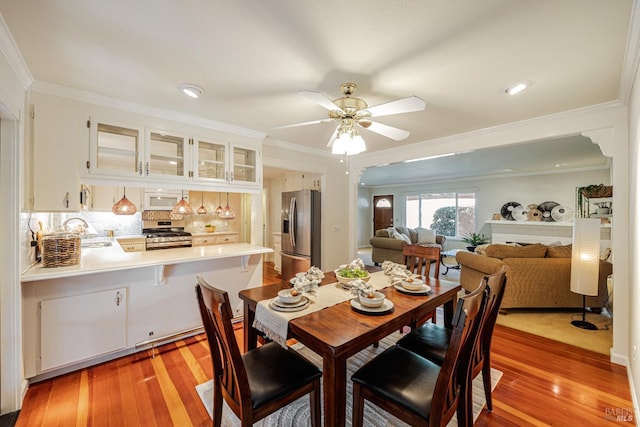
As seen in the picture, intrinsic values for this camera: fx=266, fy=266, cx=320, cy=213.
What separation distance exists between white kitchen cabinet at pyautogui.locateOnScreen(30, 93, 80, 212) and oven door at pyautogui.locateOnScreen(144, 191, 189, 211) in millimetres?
2711

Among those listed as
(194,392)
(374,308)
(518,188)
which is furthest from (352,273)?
(518,188)

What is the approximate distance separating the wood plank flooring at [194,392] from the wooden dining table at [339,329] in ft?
2.38

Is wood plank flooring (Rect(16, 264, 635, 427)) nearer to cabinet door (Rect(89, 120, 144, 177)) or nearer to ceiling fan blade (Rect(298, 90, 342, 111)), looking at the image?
cabinet door (Rect(89, 120, 144, 177))

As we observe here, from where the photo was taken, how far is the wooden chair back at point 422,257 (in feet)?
8.50

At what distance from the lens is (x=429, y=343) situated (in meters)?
1.84

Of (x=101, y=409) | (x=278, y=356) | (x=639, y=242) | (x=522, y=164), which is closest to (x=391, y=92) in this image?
(x=639, y=242)

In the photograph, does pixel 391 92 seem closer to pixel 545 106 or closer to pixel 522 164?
pixel 545 106

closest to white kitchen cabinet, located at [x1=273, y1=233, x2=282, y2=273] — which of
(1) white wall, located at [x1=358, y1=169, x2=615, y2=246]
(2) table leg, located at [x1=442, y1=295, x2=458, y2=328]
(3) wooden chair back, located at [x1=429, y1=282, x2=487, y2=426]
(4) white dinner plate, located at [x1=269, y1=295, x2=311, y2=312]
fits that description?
(2) table leg, located at [x1=442, y1=295, x2=458, y2=328]

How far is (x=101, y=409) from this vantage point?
183cm

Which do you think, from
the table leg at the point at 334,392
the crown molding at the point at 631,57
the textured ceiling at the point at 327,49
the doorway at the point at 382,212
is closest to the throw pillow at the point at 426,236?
the doorway at the point at 382,212

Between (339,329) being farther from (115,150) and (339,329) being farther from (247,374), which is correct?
(115,150)

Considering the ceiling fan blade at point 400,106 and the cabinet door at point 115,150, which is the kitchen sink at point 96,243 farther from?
the ceiling fan blade at point 400,106

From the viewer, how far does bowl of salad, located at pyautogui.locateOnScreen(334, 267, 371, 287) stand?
2137 mm

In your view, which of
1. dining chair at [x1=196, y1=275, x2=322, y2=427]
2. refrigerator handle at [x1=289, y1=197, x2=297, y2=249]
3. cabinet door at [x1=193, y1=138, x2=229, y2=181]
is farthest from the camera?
refrigerator handle at [x1=289, y1=197, x2=297, y2=249]
